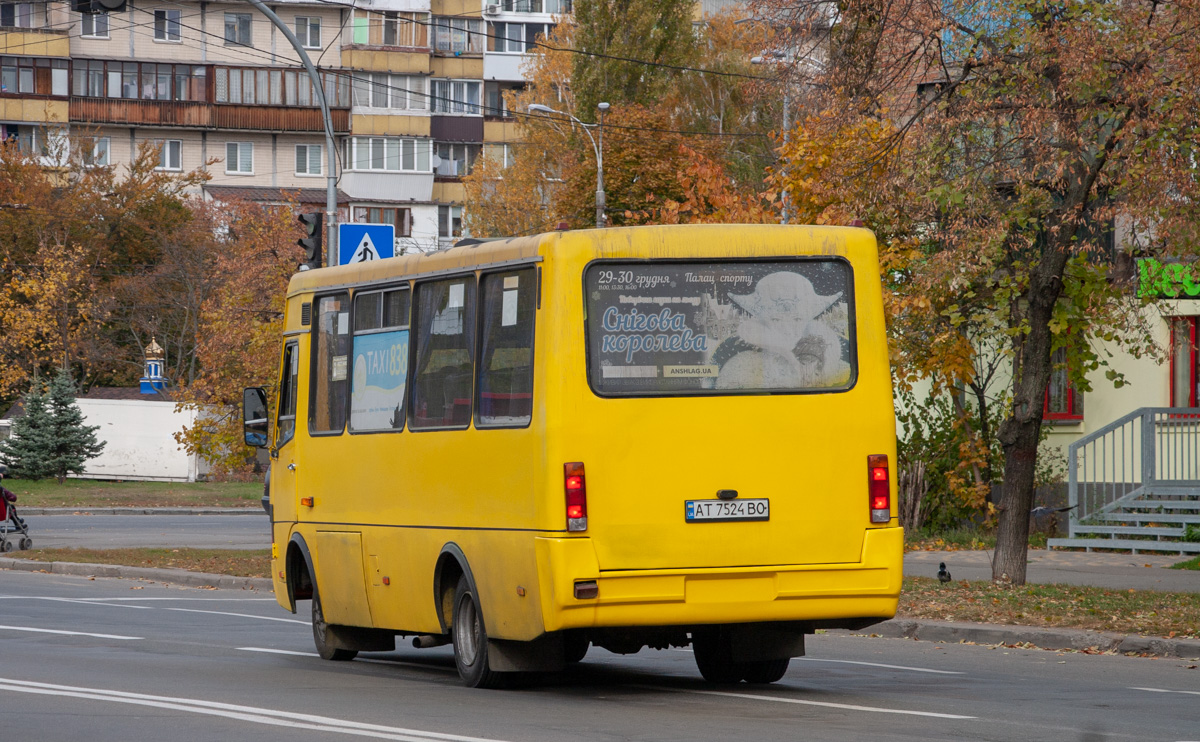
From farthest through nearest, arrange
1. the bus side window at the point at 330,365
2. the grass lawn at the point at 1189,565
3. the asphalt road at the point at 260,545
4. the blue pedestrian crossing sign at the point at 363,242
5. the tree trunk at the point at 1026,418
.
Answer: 1. the grass lawn at the point at 1189,565
2. the blue pedestrian crossing sign at the point at 363,242
3. the asphalt road at the point at 260,545
4. the tree trunk at the point at 1026,418
5. the bus side window at the point at 330,365

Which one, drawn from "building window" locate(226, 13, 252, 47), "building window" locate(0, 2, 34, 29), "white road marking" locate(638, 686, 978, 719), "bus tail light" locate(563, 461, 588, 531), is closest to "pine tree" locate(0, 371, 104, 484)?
"building window" locate(226, 13, 252, 47)

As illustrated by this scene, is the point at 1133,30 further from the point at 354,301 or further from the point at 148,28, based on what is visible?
the point at 148,28

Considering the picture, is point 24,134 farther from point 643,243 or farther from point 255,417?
point 643,243

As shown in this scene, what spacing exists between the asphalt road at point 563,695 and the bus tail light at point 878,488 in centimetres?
111

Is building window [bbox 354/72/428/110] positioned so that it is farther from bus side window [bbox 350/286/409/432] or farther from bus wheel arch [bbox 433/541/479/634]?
bus wheel arch [bbox 433/541/479/634]

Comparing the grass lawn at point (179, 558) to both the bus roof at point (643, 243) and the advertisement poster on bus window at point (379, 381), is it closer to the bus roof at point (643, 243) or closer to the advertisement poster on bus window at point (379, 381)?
the advertisement poster on bus window at point (379, 381)

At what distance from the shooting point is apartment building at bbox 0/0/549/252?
8538 centimetres

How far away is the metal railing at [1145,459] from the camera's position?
26578mm

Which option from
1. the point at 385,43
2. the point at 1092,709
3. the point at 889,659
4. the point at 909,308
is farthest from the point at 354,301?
the point at 385,43

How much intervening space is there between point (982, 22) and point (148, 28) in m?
75.3

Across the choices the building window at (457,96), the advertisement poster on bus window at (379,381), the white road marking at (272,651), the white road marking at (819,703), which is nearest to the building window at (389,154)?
the building window at (457,96)

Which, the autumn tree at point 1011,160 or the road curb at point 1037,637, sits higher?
the autumn tree at point 1011,160

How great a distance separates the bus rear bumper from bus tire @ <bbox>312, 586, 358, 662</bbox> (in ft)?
12.6

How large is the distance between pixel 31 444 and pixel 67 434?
1.02 meters
